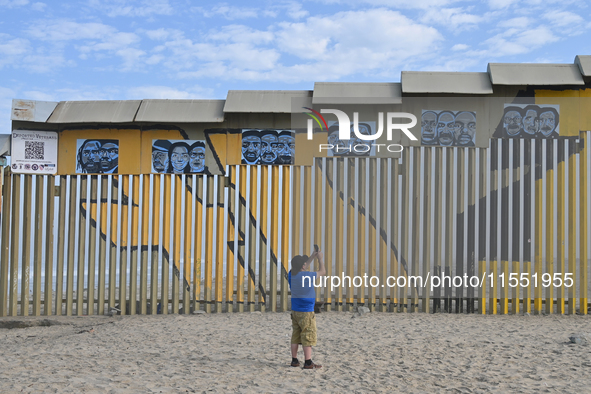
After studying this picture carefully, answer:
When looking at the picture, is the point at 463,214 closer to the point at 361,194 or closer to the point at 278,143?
the point at 361,194

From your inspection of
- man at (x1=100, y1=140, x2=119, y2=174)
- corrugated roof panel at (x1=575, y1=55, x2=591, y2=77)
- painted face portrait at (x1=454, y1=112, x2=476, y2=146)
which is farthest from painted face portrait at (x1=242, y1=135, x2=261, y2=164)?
corrugated roof panel at (x1=575, y1=55, x2=591, y2=77)

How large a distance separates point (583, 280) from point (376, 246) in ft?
11.0

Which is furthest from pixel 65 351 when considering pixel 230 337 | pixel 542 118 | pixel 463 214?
pixel 542 118

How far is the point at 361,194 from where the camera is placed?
26.3 feet

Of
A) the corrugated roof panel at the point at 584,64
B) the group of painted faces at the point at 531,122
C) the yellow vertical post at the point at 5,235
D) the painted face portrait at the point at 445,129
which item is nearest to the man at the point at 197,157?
the yellow vertical post at the point at 5,235

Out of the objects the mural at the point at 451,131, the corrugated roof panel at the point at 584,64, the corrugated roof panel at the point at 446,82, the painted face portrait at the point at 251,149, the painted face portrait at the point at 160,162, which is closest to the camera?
the corrugated roof panel at the point at 584,64

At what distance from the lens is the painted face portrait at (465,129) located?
7.97 meters

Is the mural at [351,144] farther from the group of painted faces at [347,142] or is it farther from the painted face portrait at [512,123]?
the painted face portrait at [512,123]

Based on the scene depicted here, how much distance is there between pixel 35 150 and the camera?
8.42 meters

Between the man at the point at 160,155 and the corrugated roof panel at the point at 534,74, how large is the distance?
533cm

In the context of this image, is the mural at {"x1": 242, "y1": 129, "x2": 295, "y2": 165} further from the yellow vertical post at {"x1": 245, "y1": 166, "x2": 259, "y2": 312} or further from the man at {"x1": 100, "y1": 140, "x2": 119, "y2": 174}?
the man at {"x1": 100, "y1": 140, "x2": 119, "y2": 174}

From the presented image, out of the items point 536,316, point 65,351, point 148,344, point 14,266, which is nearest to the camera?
point 65,351

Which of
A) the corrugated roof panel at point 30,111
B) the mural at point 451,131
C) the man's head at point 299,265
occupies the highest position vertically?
the corrugated roof panel at point 30,111

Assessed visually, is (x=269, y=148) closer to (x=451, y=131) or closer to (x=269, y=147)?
(x=269, y=147)
